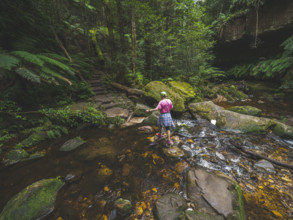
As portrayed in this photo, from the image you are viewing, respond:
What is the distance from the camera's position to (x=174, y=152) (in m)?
3.70

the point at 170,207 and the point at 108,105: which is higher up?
the point at 108,105

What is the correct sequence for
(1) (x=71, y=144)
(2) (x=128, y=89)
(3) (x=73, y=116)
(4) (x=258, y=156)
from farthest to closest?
1. (2) (x=128, y=89)
2. (3) (x=73, y=116)
3. (1) (x=71, y=144)
4. (4) (x=258, y=156)

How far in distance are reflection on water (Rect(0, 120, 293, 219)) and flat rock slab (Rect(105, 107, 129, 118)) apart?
5.20ft

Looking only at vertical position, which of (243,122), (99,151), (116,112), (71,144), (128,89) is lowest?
(99,151)

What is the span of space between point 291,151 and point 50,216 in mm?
6523

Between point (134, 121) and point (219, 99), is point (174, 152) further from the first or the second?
point (219, 99)

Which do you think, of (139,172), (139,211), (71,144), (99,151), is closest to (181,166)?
(139,172)

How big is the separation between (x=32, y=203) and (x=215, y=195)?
3.32 m

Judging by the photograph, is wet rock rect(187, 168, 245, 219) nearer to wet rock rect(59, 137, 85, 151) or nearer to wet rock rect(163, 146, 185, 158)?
wet rock rect(163, 146, 185, 158)

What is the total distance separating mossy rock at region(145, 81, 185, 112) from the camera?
21.6ft

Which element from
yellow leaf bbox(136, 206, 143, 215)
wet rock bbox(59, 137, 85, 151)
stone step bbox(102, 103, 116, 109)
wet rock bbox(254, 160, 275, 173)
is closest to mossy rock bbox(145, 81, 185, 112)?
stone step bbox(102, 103, 116, 109)

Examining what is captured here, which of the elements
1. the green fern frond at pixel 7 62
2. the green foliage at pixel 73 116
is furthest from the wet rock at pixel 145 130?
the green fern frond at pixel 7 62

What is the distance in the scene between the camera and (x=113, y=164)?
3.21 meters

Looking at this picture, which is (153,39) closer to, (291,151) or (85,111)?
(85,111)
